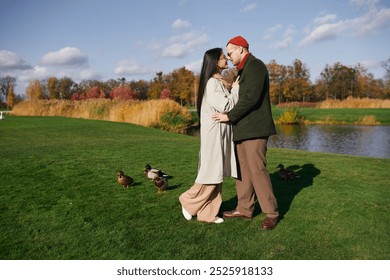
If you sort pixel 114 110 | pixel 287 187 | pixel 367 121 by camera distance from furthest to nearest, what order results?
pixel 367 121, pixel 114 110, pixel 287 187

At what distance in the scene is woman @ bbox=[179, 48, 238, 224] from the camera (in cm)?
401

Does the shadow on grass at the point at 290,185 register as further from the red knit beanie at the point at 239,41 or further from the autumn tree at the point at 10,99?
the autumn tree at the point at 10,99

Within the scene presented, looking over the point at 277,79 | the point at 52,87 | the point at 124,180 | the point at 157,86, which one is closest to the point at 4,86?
the point at 52,87

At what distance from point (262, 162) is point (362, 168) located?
500 cm

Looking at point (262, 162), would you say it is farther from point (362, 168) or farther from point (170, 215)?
point (362, 168)

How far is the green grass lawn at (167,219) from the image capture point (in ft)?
11.7

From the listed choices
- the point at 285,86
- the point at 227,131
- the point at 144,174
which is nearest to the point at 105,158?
the point at 144,174

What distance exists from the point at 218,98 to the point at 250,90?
0.38 metres

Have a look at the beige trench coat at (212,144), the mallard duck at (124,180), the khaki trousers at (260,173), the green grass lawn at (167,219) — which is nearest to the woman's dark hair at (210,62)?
the beige trench coat at (212,144)

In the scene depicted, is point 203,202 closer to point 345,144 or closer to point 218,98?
point 218,98

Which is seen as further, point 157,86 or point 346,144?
point 157,86

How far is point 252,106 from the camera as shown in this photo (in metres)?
3.92

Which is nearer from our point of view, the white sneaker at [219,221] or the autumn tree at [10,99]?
the white sneaker at [219,221]

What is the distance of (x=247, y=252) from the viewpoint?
353 cm
